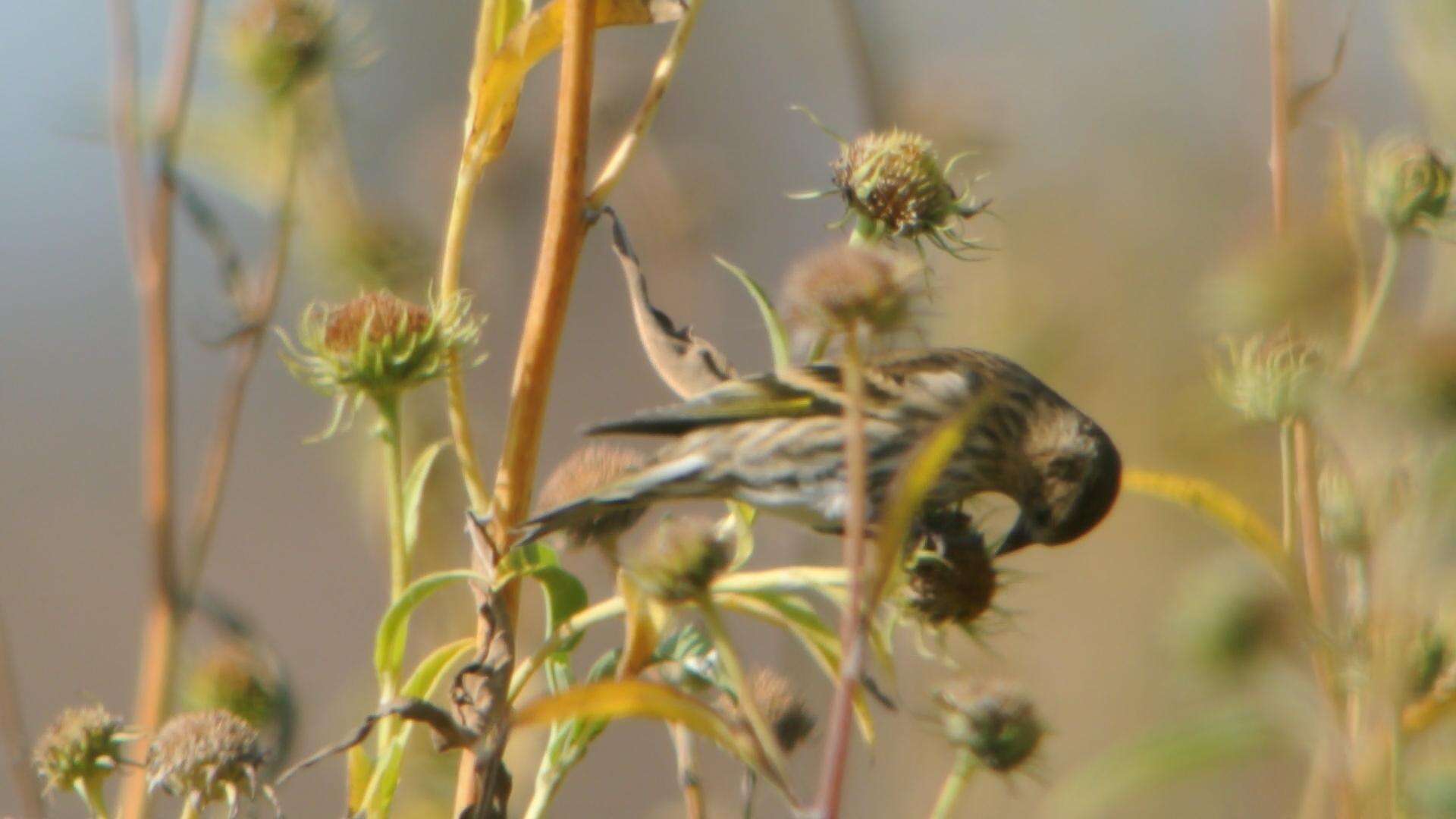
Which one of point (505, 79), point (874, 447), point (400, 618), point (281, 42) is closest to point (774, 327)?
point (505, 79)

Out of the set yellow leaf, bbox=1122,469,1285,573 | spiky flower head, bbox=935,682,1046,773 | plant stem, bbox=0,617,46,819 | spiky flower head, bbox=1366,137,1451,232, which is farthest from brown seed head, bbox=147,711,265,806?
spiky flower head, bbox=1366,137,1451,232

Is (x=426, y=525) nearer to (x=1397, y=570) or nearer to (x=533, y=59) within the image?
(x=533, y=59)

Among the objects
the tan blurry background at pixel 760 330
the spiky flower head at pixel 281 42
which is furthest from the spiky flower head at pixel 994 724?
the spiky flower head at pixel 281 42

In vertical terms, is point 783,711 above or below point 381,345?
below

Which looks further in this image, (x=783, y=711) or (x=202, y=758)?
(x=783, y=711)

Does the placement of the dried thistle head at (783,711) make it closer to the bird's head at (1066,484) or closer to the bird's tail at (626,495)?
the bird's tail at (626,495)

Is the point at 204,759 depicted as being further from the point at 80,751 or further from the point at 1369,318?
the point at 1369,318

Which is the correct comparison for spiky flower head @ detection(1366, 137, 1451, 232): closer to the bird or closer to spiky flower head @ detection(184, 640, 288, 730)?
the bird

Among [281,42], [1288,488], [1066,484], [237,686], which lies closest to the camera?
[1288,488]
